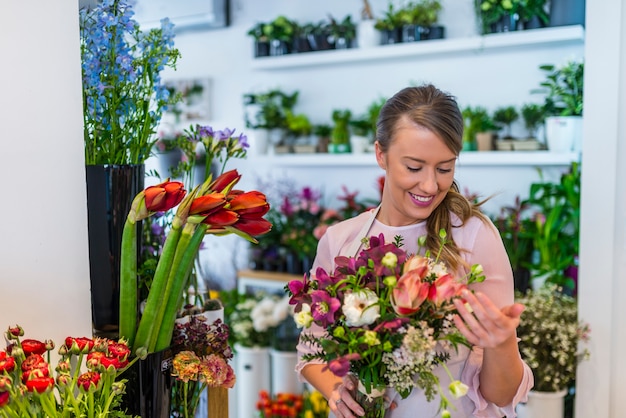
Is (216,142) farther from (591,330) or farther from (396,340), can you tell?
(591,330)

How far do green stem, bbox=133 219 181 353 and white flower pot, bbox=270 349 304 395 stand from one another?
202 centimetres

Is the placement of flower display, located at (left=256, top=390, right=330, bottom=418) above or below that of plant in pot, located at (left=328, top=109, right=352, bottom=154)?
below

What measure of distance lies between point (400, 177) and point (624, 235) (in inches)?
50.1

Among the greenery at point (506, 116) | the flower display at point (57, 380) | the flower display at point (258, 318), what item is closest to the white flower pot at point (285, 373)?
the flower display at point (258, 318)

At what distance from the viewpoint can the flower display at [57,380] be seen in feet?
3.36

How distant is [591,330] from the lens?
242cm

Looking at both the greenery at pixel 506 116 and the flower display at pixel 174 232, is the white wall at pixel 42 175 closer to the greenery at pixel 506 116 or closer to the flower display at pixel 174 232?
the flower display at pixel 174 232

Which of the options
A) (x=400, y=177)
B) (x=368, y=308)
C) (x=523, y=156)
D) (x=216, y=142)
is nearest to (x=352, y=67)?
(x=523, y=156)

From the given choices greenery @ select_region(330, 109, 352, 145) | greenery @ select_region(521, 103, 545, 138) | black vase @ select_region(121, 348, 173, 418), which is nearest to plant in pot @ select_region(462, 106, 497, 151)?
greenery @ select_region(521, 103, 545, 138)

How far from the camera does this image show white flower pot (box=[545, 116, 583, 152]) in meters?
3.03

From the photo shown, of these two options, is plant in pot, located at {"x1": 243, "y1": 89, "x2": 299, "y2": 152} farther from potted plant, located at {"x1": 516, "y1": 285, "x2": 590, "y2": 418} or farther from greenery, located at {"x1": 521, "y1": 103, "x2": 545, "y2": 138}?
potted plant, located at {"x1": 516, "y1": 285, "x2": 590, "y2": 418}

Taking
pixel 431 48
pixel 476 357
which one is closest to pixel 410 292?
pixel 476 357

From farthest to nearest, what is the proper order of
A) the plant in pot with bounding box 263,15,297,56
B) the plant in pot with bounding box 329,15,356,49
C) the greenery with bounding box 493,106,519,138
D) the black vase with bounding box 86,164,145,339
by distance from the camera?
the plant in pot with bounding box 263,15,297,56
the plant in pot with bounding box 329,15,356,49
the greenery with bounding box 493,106,519,138
the black vase with bounding box 86,164,145,339

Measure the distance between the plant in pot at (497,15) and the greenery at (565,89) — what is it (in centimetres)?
26
